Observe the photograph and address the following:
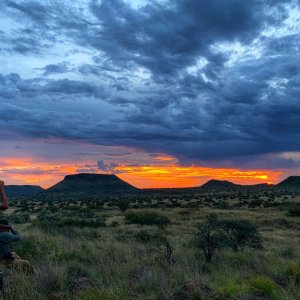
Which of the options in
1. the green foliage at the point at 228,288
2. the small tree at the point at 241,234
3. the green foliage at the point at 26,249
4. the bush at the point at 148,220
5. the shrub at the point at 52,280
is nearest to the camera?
the green foliage at the point at 228,288

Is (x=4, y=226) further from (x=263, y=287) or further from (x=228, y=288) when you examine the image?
(x=263, y=287)

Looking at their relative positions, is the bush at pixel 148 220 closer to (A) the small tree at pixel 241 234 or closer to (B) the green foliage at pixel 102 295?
(A) the small tree at pixel 241 234

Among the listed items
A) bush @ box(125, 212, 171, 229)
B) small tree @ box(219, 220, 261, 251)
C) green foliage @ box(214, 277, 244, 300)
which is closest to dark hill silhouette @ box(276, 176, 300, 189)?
bush @ box(125, 212, 171, 229)

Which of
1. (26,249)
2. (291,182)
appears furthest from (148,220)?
(291,182)

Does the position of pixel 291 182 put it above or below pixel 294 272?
above

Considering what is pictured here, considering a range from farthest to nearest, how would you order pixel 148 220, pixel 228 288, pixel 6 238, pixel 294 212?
1. pixel 294 212
2. pixel 148 220
3. pixel 228 288
4. pixel 6 238

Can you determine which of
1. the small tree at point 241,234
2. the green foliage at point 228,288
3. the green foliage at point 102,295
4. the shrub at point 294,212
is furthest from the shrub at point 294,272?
the shrub at point 294,212

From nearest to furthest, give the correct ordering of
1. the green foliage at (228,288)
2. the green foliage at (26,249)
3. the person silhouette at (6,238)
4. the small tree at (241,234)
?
the green foliage at (228,288)
the person silhouette at (6,238)
the green foliage at (26,249)
the small tree at (241,234)

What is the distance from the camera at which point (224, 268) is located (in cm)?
1071

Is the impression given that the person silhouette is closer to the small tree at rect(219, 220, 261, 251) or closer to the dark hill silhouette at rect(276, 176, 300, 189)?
the small tree at rect(219, 220, 261, 251)

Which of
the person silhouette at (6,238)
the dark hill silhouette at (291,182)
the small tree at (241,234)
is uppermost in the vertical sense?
the dark hill silhouette at (291,182)

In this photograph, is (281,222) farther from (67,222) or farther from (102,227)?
(67,222)

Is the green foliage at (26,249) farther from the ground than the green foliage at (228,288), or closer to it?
farther from the ground

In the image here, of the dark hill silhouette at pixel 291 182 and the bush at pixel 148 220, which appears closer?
the bush at pixel 148 220
